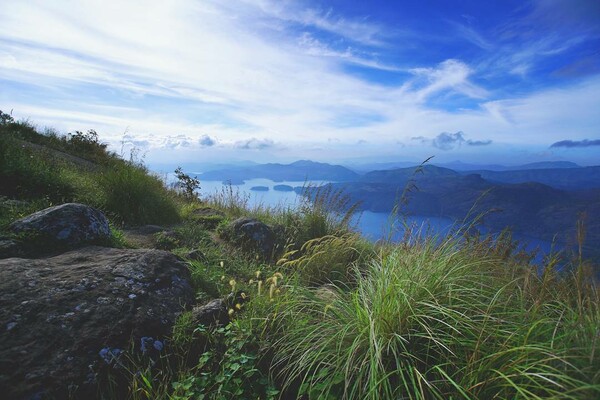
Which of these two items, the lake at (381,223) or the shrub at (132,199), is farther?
the shrub at (132,199)

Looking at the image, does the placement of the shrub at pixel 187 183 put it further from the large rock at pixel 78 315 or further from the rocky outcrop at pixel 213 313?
the rocky outcrop at pixel 213 313

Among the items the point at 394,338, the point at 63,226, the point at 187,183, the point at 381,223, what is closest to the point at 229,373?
the point at 394,338

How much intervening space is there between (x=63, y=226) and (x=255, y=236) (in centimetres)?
334

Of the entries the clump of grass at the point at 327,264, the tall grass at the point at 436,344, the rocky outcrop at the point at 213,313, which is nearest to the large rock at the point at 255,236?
the clump of grass at the point at 327,264

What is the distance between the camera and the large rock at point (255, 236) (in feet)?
20.8

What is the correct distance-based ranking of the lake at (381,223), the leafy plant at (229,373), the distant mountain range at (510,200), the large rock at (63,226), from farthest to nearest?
1. the distant mountain range at (510,200)
2. the lake at (381,223)
3. the large rock at (63,226)
4. the leafy plant at (229,373)

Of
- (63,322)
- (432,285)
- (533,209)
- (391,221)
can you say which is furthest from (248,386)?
(533,209)

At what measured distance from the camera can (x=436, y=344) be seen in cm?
241

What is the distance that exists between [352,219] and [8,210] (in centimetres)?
660

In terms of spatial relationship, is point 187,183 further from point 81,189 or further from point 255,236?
point 255,236

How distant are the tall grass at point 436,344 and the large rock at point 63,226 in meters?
2.82

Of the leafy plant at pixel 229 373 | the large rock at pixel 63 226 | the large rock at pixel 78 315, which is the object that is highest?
the large rock at pixel 63 226

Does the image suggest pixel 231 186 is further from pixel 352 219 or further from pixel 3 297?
pixel 3 297

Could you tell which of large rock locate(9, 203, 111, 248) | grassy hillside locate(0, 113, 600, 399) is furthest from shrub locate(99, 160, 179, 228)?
large rock locate(9, 203, 111, 248)
